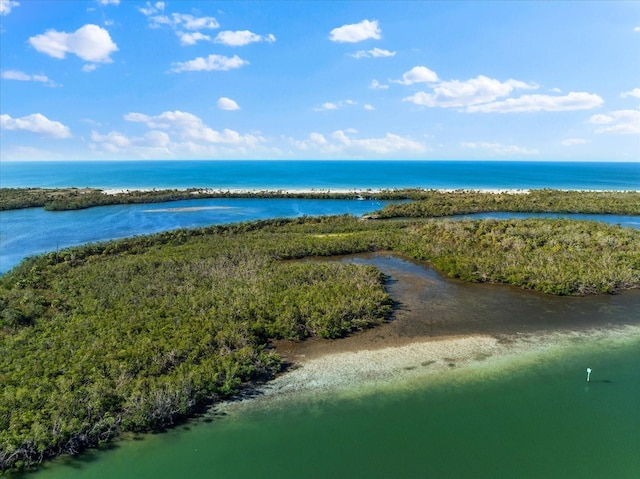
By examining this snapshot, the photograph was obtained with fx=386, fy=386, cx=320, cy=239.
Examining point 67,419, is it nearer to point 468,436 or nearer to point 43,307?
point 43,307

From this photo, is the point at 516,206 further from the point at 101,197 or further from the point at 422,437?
the point at 101,197

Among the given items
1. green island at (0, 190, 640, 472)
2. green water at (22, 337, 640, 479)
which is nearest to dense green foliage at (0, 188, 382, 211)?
green island at (0, 190, 640, 472)

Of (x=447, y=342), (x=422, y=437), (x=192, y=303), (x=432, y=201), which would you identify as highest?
(x=432, y=201)

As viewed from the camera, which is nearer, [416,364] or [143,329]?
[416,364]

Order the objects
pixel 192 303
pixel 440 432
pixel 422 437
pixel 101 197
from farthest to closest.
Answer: pixel 101 197, pixel 192 303, pixel 440 432, pixel 422 437

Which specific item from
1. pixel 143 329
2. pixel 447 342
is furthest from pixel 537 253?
pixel 143 329

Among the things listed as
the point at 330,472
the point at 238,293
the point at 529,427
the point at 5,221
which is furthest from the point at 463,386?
the point at 5,221
